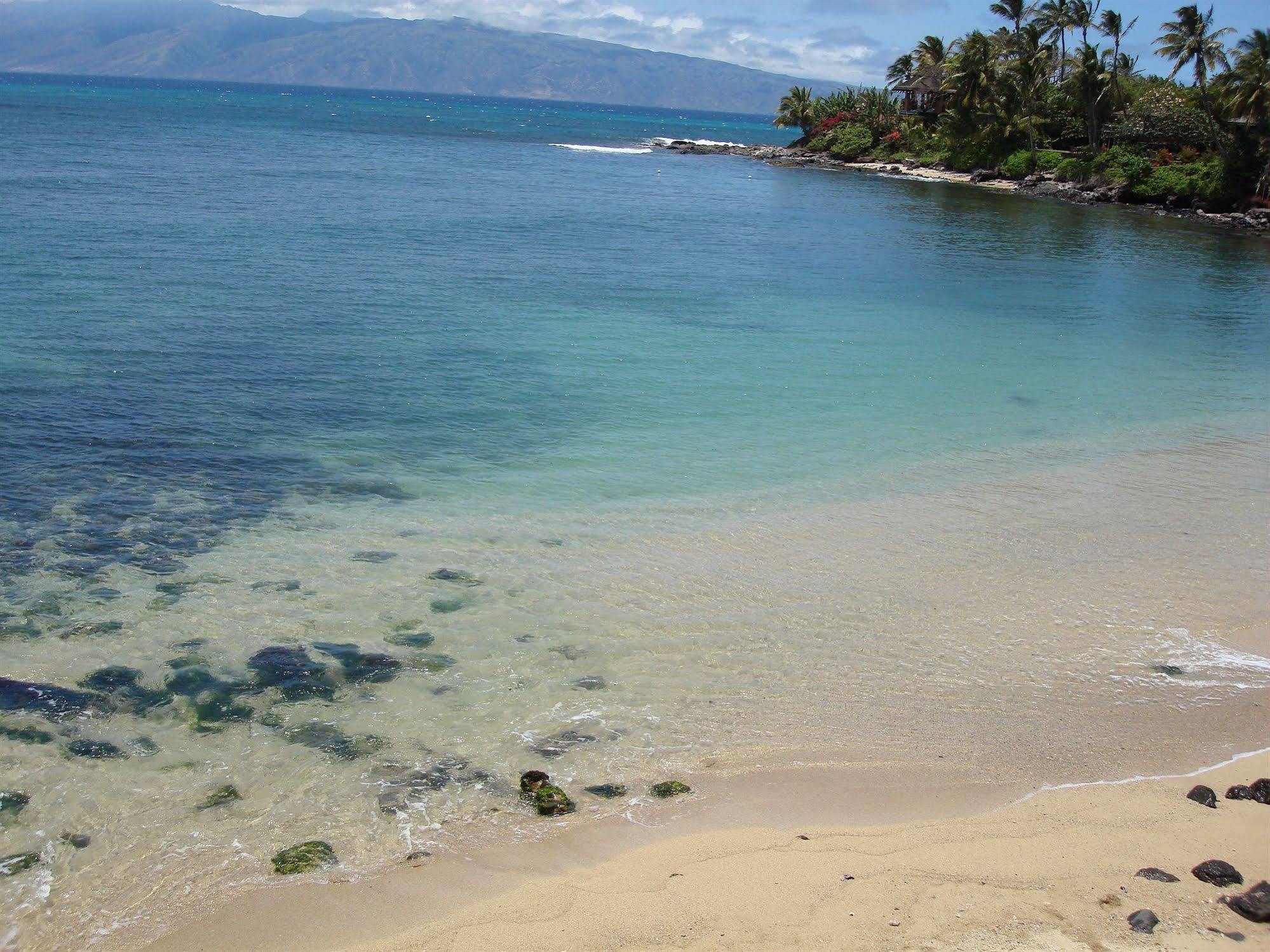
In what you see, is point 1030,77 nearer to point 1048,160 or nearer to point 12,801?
point 1048,160

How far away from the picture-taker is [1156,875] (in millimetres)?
6527

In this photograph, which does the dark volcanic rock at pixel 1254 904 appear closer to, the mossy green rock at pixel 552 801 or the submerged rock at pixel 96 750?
the mossy green rock at pixel 552 801

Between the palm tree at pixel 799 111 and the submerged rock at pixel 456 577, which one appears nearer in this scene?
the submerged rock at pixel 456 577

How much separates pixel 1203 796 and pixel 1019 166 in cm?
7038

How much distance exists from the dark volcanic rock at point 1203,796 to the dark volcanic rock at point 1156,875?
106 centimetres

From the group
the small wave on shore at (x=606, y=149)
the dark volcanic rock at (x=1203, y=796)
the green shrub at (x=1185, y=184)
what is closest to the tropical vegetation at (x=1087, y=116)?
the green shrub at (x=1185, y=184)

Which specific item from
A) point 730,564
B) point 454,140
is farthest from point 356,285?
point 454,140

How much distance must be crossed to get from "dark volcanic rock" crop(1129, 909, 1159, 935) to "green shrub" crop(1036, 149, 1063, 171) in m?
70.3

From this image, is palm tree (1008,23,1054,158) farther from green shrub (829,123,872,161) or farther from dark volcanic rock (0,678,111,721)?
dark volcanic rock (0,678,111,721)

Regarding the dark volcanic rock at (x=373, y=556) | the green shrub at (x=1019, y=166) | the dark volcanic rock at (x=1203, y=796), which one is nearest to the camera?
the dark volcanic rock at (x=1203, y=796)

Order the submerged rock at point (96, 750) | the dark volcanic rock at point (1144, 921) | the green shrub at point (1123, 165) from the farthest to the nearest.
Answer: the green shrub at point (1123, 165) → the submerged rock at point (96, 750) → the dark volcanic rock at point (1144, 921)

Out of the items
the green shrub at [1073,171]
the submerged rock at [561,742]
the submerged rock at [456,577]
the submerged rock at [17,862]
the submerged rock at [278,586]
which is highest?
the green shrub at [1073,171]

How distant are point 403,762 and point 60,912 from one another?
244cm

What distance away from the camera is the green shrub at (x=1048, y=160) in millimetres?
67438
